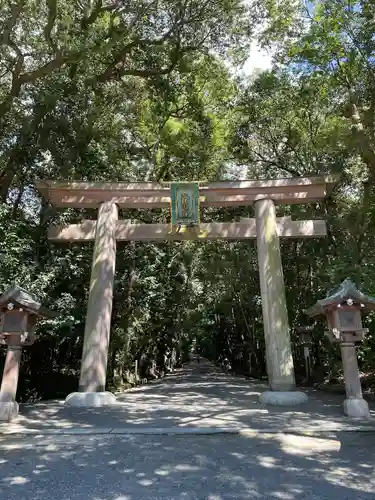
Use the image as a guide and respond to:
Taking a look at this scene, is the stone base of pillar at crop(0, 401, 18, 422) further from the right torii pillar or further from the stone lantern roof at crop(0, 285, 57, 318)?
the right torii pillar

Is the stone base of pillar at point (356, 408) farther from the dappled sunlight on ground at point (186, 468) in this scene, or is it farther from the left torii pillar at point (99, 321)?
the left torii pillar at point (99, 321)

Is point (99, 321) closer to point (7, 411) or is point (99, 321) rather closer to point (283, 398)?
point (7, 411)

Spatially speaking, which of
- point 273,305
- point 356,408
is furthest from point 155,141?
point 356,408

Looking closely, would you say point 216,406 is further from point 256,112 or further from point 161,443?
point 256,112

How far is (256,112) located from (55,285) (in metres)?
9.14

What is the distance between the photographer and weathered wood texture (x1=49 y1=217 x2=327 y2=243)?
359 inches

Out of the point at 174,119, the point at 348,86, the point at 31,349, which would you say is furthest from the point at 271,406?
the point at 174,119

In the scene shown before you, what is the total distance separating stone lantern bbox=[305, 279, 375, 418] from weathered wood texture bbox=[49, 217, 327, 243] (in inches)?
112

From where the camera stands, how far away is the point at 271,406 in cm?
731

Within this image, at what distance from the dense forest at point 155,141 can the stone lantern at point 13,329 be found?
207 cm

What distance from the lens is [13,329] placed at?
6.50 meters

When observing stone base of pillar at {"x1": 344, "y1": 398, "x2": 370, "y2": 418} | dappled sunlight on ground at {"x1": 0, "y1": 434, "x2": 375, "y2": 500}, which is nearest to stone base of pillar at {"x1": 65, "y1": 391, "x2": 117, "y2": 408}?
dappled sunlight on ground at {"x1": 0, "y1": 434, "x2": 375, "y2": 500}

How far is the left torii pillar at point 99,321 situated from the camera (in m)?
7.72

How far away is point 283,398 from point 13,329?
16.8ft
